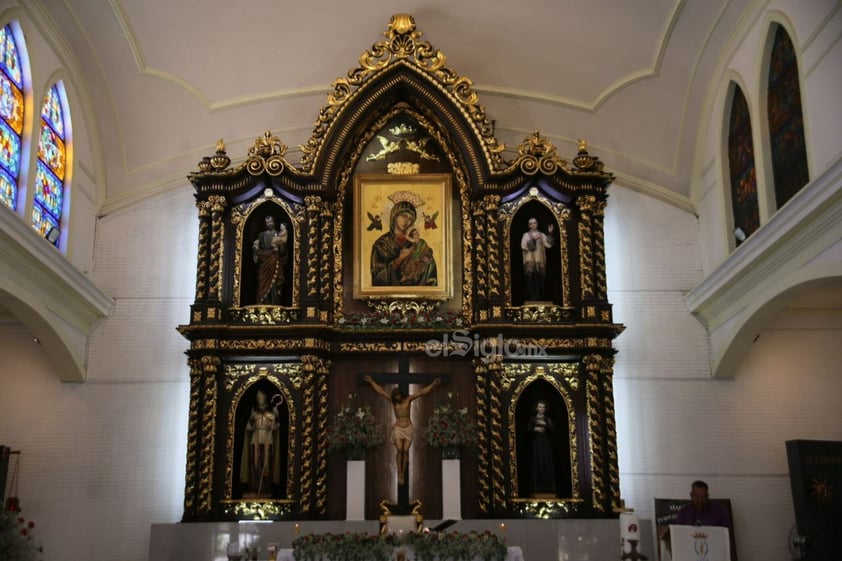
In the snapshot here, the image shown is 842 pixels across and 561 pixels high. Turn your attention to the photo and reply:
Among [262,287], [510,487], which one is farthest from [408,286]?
[510,487]

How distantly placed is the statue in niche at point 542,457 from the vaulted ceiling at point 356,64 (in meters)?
4.70

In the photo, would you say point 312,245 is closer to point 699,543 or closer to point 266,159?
point 266,159

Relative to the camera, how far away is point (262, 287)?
15.4 metres

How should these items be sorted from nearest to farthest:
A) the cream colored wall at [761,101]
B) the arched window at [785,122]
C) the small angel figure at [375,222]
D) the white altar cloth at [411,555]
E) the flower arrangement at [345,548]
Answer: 1. the flower arrangement at [345,548]
2. the white altar cloth at [411,555]
3. the cream colored wall at [761,101]
4. the arched window at [785,122]
5. the small angel figure at [375,222]

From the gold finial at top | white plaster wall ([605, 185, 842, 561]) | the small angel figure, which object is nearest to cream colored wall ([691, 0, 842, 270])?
Result: white plaster wall ([605, 185, 842, 561])

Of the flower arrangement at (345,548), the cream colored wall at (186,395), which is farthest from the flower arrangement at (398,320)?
the flower arrangement at (345,548)

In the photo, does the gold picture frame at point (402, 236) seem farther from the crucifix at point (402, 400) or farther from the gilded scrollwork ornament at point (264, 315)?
the crucifix at point (402, 400)

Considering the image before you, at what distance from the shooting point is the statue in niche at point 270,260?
1530 cm

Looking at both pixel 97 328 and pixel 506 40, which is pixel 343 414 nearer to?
pixel 97 328

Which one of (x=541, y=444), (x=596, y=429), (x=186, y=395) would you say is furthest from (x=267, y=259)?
(x=596, y=429)

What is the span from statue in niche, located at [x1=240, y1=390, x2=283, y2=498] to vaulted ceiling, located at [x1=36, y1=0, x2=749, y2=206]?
15.6 feet

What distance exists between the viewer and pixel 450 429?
1452 centimetres

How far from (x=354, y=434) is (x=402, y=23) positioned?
657 centimetres

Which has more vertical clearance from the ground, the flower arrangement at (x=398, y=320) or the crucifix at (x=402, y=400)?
the flower arrangement at (x=398, y=320)
